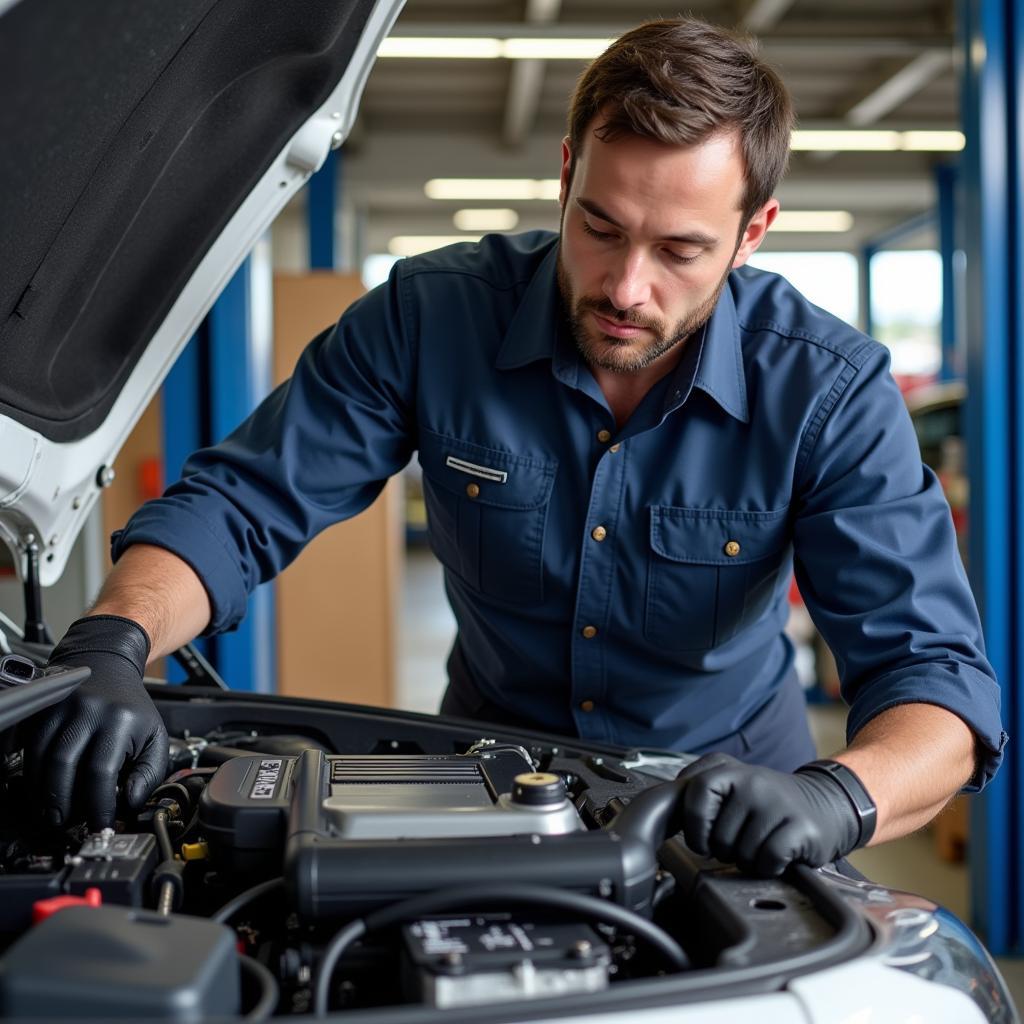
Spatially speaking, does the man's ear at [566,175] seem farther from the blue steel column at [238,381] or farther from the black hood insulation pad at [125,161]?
the blue steel column at [238,381]

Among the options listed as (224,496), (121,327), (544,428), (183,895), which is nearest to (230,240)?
(121,327)

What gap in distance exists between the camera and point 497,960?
0.63m

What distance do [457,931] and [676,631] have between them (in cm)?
76

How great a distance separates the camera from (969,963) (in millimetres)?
739

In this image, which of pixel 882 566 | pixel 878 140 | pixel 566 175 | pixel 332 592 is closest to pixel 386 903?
pixel 882 566

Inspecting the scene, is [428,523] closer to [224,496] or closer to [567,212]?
[224,496]

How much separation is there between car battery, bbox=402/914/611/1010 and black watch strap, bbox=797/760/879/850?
1.10 ft

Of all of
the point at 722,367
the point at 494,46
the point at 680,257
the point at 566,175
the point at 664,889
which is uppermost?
the point at 494,46

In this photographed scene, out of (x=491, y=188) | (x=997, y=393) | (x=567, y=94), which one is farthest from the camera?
(x=491, y=188)

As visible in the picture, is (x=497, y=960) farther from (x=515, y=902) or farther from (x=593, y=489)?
(x=593, y=489)

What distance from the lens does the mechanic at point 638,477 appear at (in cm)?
118

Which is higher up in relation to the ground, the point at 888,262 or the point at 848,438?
the point at 888,262

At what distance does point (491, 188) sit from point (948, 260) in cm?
345

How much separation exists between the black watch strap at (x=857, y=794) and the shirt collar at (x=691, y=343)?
1.67 feet
